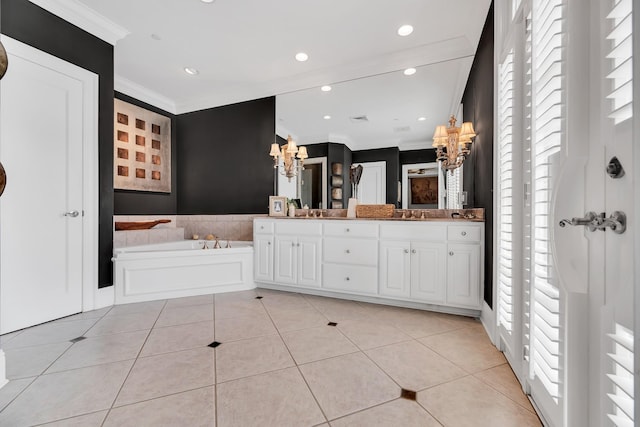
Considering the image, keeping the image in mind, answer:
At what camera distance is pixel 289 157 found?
11.8 ft

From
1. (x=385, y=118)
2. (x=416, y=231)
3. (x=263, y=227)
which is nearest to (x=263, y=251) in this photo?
(x=263, y=227)

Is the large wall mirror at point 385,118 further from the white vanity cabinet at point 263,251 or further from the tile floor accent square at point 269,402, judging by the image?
the tile floor accent square at point 269,402

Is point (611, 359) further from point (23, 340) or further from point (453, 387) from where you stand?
point (23, 340)

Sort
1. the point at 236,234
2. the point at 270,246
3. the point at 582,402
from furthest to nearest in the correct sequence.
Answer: the point at 236,234
the point at 270,246
the point at 582,402

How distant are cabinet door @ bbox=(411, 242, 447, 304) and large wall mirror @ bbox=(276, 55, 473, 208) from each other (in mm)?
572

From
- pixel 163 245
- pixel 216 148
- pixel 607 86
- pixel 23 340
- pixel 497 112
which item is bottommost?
pixel 23 340

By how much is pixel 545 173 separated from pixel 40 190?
3520 mm

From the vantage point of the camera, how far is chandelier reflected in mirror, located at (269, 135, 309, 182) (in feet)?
11.6

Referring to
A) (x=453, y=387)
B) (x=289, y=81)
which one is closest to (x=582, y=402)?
(x=453, y=387)

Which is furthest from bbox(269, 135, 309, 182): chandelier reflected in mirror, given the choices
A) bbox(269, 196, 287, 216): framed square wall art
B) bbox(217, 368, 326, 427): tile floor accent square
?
bbox(217, 368, 326, 427): tile floor accent square

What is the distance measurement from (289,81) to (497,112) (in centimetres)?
261

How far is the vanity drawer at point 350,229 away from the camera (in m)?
2.80

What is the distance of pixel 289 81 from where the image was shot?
3.57m

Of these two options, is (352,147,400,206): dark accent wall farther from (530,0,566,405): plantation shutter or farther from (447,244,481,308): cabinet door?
(530,0,566,405): plantation shutter
